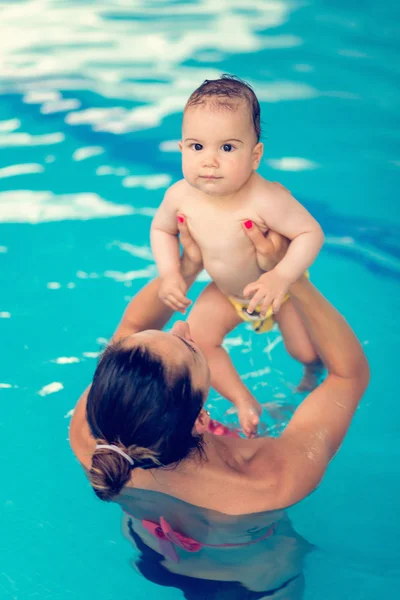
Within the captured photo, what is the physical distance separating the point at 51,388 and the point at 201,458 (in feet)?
5.10

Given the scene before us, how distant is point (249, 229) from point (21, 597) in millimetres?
1492

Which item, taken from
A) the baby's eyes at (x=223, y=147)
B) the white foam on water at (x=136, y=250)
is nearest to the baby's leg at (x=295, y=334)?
the baby's eyes at (x=223, y=147)

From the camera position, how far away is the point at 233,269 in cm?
292

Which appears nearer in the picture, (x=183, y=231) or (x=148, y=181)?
(x=183, y=231)

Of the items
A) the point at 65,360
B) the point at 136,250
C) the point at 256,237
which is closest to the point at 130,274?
the point at 136,250

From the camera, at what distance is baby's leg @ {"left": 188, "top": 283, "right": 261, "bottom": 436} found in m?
3.00

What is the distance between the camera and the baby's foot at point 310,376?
11.3ft

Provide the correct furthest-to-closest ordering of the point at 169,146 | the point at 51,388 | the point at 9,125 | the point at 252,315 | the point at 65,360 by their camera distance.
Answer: the point at 9,125, the point at 169,146, the point at 65,360, the point at 51,388, the point at 252,315

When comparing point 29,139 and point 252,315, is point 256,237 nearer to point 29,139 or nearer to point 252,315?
point 252,315

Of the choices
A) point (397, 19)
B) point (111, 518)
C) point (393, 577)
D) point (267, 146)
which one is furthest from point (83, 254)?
point (397, 19)

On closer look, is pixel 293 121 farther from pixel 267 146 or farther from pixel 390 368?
pixel 390 368

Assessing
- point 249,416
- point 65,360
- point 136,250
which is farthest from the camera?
point 136,250

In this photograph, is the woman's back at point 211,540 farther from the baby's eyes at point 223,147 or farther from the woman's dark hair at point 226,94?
the woman's dark hair at point 226,94

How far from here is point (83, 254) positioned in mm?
4617
